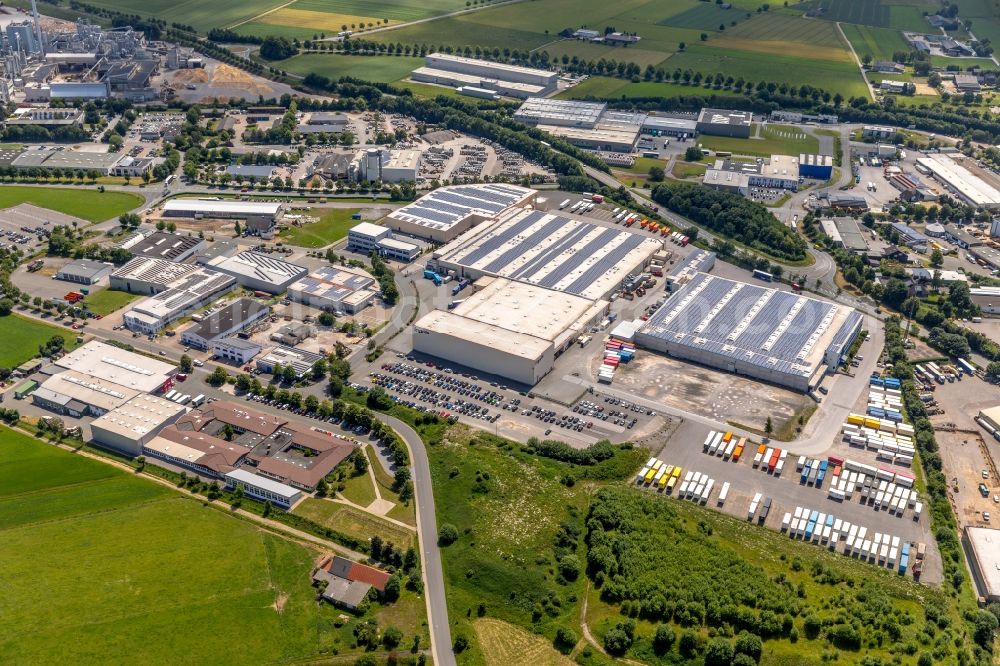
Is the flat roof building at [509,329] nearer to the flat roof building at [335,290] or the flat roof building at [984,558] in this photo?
the flat roof building at [335,290]

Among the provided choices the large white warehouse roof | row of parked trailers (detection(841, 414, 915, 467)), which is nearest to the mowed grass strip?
row of parked trailers (detection(841, 414, 915, 467))

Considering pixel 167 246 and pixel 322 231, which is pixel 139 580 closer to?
pixel 167 246

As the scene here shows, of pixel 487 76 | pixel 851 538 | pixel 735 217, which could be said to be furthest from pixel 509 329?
pixel 487 76

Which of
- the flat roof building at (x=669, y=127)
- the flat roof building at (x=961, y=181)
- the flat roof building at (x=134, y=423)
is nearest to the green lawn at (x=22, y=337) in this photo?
the flat roof building at (x=134, y=423)

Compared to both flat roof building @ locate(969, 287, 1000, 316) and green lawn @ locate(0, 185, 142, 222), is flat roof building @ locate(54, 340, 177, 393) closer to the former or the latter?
green lawn @ locate(0, 185, 142, 222)

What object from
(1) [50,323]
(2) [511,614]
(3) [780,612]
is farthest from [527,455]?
(1) [50,323]
